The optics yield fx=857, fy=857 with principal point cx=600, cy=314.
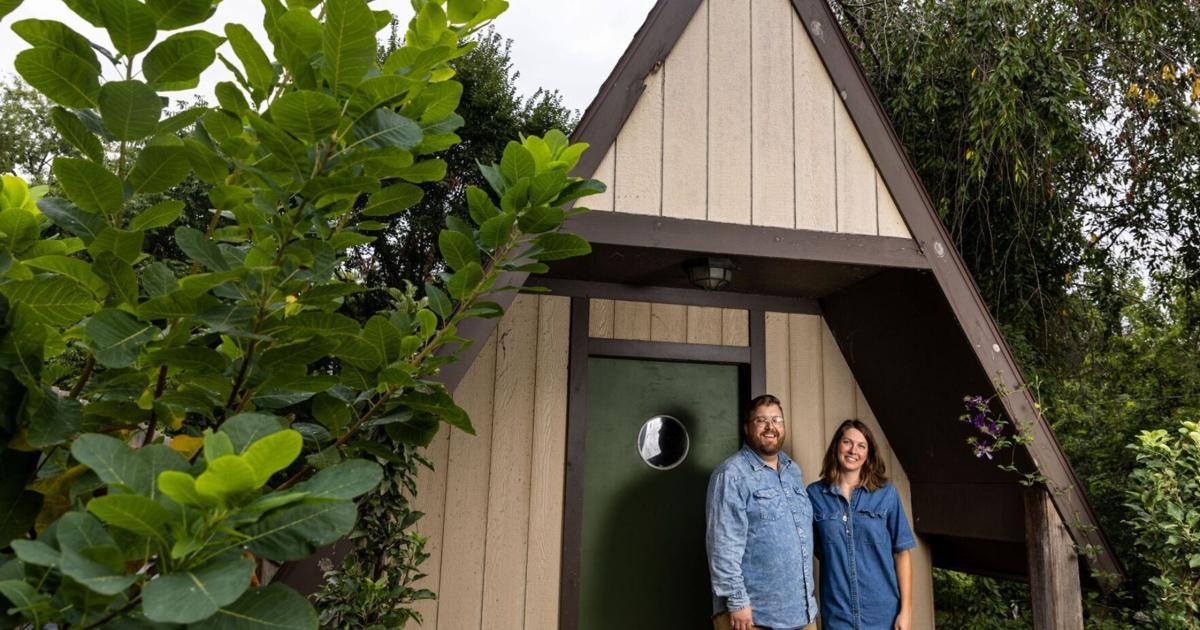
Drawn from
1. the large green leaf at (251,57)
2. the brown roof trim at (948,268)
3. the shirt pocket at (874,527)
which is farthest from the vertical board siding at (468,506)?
the large green leaf at (251,57)

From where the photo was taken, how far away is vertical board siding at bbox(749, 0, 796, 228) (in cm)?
345

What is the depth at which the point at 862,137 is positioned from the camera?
3.56m

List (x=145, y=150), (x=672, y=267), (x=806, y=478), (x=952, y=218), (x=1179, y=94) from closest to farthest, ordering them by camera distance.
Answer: (x=145, y=150), (x=672, y=267), (x=806, y=478), (x=1179, y=94), (x=952, y=218)

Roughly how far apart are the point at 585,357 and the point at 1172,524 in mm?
2467

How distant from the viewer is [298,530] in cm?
65

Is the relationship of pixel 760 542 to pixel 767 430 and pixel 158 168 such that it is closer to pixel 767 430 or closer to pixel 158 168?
pixel 767 430

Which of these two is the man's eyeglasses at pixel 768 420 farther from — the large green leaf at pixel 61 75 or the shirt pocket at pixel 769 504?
the large green leaf at pixel 61 75

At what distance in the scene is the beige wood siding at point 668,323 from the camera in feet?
13.9

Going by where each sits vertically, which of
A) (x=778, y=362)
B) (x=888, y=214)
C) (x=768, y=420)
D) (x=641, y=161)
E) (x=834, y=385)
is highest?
(x=641, y=161)

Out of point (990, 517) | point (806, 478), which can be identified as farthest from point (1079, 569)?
point (806, 478)

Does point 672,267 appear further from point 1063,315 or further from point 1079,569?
point 1063,315

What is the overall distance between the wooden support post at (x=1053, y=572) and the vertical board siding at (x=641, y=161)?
6.66ft

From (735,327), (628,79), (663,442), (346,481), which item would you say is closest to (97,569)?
(346,481)

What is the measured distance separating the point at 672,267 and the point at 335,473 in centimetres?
329
